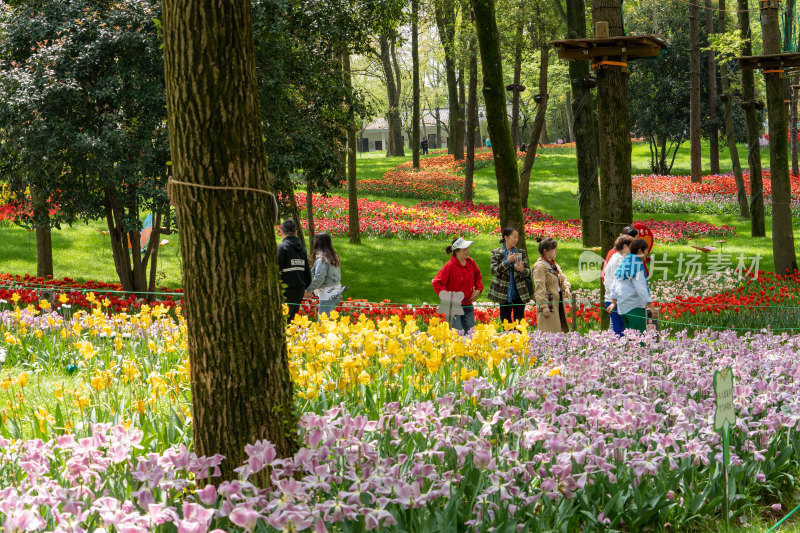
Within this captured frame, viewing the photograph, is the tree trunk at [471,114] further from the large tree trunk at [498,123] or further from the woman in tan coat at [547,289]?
the woman in tan coat at [547,289]

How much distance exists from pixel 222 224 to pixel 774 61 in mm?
12026

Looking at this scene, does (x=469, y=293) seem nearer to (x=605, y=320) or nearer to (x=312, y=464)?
(x=605, y=320)

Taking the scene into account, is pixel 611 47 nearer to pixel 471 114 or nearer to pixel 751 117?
pixel 751 117

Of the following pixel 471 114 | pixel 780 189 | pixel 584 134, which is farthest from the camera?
pixel 471 114

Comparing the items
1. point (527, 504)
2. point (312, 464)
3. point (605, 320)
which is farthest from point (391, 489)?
point (605, 320)

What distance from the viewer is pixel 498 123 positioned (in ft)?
36.0

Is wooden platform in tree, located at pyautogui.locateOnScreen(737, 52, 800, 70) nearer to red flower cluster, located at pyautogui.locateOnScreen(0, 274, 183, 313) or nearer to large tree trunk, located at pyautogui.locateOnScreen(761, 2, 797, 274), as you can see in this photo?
large tree trunk, located at pyautogui.locateOnScreen(761, 2, 797, 274)

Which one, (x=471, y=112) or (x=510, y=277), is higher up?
(x=471, y=112)

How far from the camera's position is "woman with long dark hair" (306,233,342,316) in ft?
30.4

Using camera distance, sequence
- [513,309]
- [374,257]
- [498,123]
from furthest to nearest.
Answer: [374,257] < [498,123] < [513,309]

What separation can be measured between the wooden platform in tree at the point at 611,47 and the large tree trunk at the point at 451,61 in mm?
11806

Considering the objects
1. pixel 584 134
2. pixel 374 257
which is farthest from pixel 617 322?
pixel 374 257

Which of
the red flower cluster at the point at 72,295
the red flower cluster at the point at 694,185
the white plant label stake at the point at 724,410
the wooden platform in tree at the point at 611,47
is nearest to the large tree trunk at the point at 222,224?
the white plant label stake at the point at 724,410

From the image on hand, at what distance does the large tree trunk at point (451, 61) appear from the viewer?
22.9m
